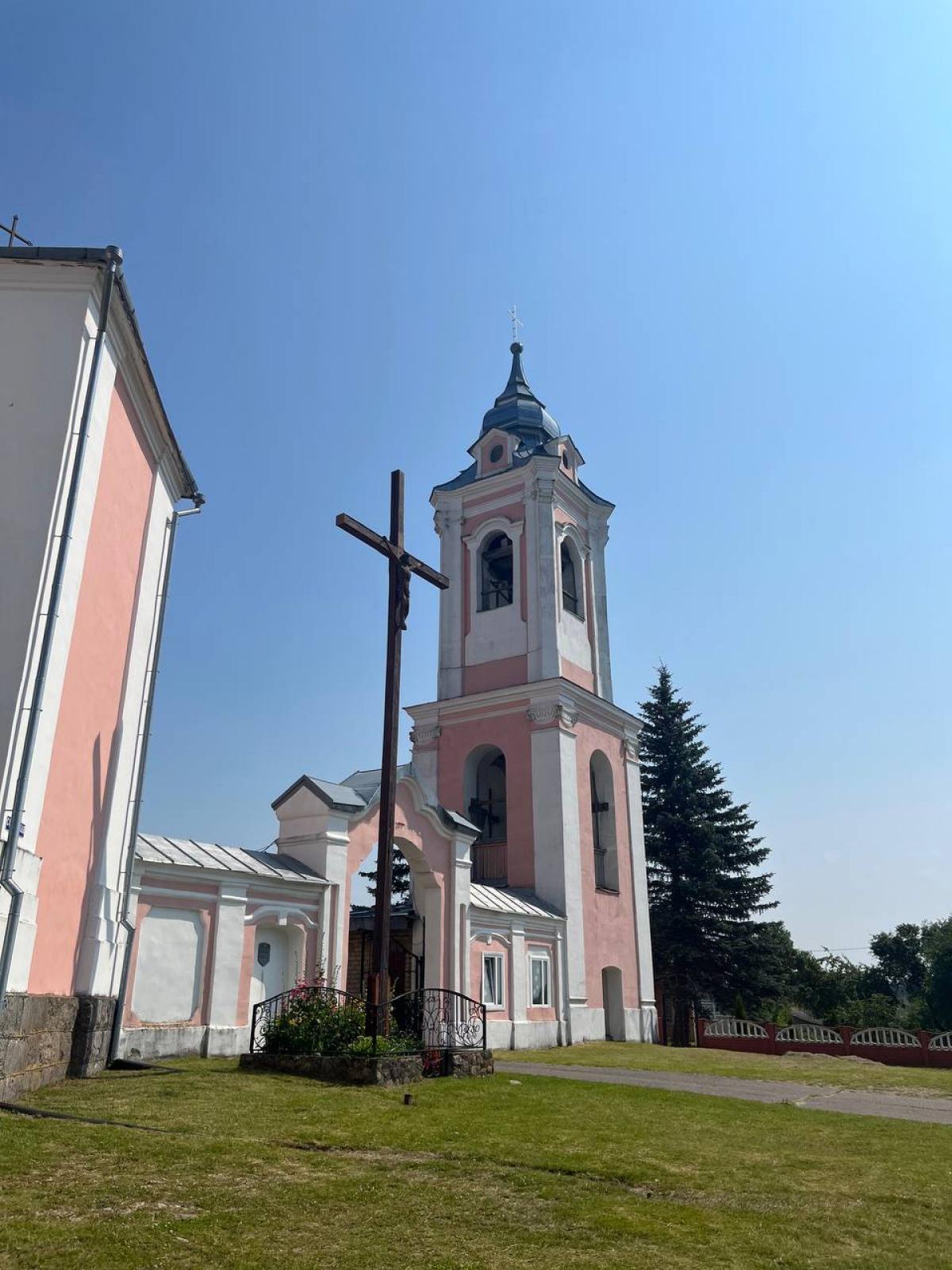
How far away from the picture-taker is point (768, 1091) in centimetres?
1314

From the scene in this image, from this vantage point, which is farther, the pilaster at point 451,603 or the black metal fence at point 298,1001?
the pilaster at point 451,603

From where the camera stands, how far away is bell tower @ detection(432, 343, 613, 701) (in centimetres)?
2555

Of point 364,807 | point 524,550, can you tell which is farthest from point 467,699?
point 364,807

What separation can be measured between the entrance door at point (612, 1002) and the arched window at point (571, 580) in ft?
31.2

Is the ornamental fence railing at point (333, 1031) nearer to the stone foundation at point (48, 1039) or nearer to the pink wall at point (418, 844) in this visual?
the stone foundation at point (48, 1039)

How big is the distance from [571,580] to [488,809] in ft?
23.3

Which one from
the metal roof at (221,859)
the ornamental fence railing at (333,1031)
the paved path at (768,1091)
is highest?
the metal roof at (221,859)

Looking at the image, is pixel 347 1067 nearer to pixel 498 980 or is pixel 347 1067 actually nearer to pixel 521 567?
pixel 498 980

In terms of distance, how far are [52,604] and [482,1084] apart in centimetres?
697

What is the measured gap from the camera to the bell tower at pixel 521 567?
1006 inches

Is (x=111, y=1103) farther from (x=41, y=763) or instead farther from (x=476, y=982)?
(x=476, y=982)

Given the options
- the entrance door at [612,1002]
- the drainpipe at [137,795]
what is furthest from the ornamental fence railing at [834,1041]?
the drainpipe at [137,795]

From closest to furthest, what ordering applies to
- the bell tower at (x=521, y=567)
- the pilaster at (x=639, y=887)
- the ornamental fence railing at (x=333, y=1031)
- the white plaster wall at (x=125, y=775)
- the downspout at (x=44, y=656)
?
the downspout at (x=44, y=656), the white plaster wall at (x=125, y=775), the ornamental fence railing at (x=333, y=1031), the pilaster at (x=639, y=887), the bell tower at (x=521, y=567)

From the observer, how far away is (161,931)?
13.1 meters
